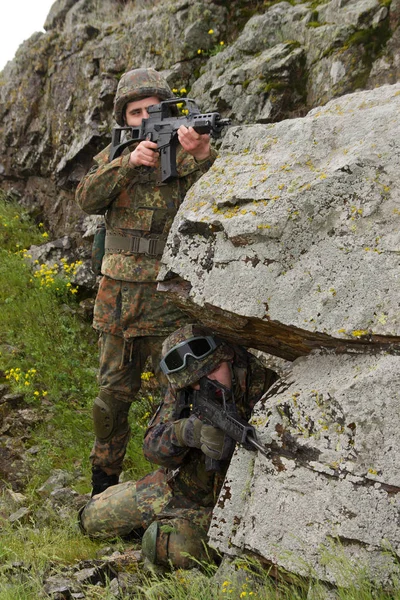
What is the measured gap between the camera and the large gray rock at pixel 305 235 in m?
2.72

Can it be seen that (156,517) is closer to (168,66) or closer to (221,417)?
(221,417)

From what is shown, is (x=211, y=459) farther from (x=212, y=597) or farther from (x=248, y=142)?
(x=248, y=142)

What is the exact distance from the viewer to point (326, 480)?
2691 millimetres

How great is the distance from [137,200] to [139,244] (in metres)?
0.33

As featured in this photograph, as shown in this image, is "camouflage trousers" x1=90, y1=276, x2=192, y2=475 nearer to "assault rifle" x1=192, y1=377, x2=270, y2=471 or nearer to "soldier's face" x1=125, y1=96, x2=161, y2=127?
"assault rifle" x1=192, y1=377, x2=270, y2=471

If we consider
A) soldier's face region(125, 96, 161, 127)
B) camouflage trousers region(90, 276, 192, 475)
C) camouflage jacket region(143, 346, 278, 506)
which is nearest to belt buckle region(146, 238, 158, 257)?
camouflage trousers region(90, 276, 192, 475)

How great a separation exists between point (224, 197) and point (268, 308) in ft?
2.20

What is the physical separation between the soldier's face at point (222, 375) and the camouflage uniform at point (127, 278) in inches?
34.9

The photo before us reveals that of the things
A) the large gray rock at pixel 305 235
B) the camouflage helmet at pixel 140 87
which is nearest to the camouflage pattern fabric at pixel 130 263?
the camouflage helmet at pixel 140 87

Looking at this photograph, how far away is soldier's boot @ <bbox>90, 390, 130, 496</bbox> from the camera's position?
461cm

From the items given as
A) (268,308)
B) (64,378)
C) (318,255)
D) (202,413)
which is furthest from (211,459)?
(64,378)

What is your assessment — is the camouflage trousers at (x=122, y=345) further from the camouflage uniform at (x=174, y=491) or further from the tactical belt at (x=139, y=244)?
the camouflage uniform at (x=174, y=491)

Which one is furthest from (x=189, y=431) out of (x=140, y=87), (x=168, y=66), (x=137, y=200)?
(x=168, y=66)

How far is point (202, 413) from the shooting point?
3.46 m
